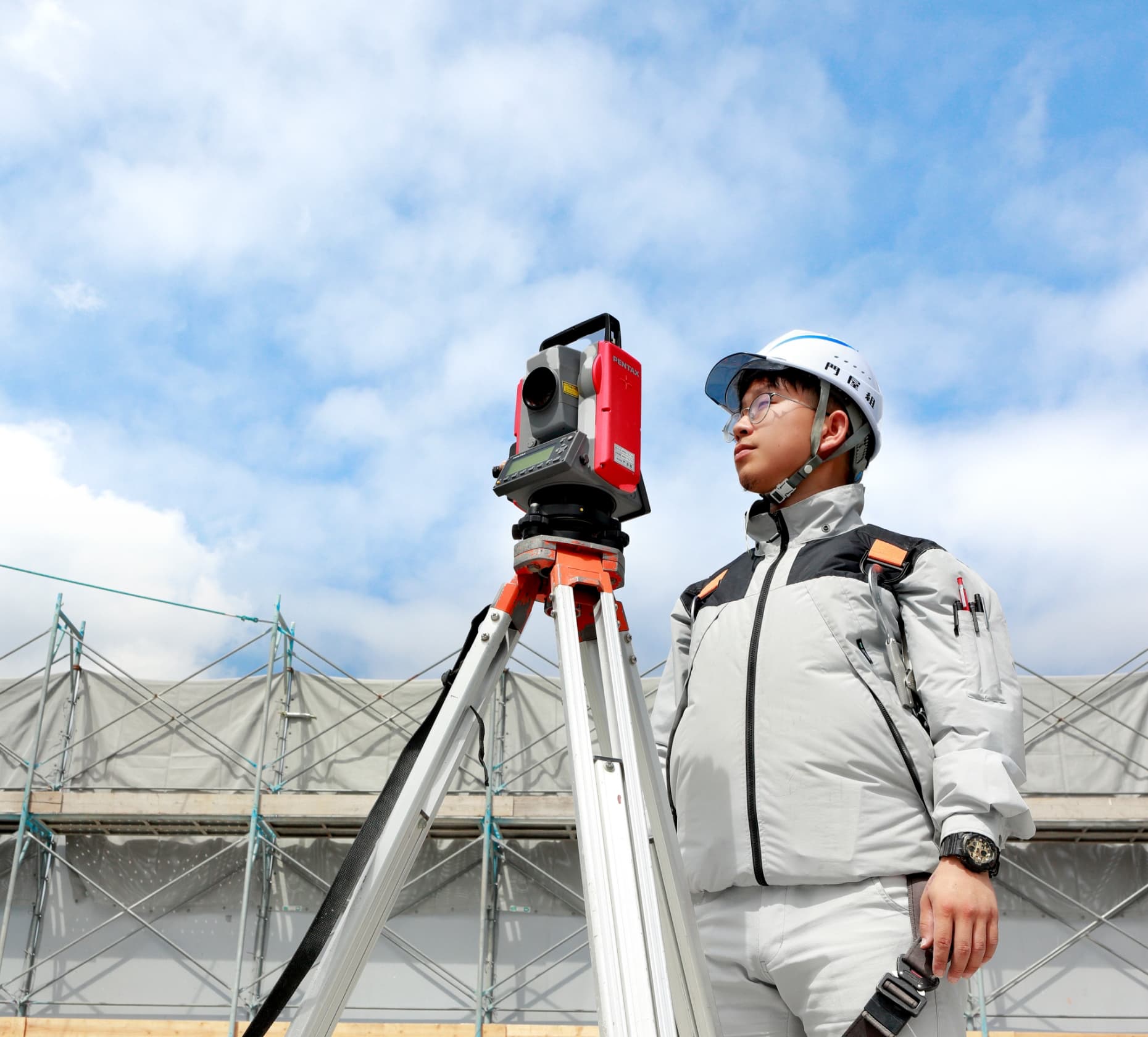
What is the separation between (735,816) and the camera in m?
1.36

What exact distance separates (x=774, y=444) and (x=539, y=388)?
0.43m

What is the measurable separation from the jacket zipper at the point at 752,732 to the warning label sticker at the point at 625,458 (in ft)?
0.98

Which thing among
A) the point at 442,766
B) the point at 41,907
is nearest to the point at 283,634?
the point at 41,907

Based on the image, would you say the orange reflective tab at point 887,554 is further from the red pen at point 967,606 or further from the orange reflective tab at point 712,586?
the orange reflective tab at point 712,586

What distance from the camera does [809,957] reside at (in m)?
1.22

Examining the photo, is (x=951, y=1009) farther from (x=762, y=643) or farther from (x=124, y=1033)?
(x=124, y=1033)

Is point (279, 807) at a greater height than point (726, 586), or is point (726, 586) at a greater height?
point (279, 807)

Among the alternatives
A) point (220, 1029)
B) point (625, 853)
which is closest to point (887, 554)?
point (625, 853)

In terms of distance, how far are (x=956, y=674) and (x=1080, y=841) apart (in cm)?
769

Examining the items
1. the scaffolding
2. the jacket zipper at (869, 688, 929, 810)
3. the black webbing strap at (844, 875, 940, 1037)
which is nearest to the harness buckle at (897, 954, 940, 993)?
the black webbing strap at (844, 875, 940, 1037)

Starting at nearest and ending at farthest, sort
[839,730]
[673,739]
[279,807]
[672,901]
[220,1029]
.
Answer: [672,901] < [839,730] < [673,739] < [220,1029] < [279,807]

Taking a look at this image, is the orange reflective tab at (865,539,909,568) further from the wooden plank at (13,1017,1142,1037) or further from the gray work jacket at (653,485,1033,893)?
the wooden plank at (13,1017,1142,1037)

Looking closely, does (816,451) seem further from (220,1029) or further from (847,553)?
(220,1029)

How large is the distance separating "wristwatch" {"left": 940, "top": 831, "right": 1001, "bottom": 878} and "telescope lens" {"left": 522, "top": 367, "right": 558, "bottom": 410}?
34.3 inches
